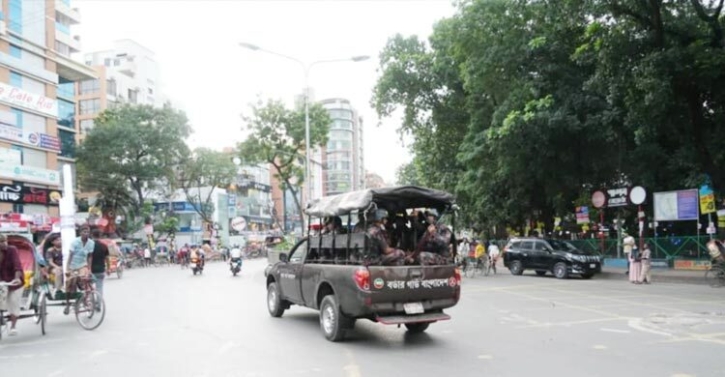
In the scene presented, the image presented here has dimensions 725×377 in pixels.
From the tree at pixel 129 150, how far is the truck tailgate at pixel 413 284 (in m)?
40.8

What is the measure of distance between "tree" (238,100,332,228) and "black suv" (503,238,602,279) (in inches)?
663

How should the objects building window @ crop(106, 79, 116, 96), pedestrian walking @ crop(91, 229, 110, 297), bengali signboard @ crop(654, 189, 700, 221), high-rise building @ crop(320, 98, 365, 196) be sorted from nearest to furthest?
1. pedestrian walking @ crop(91, 229, 110, 297)
2. bengali signboard @ crop(654, 189, 700, 221)
3. building window @ crop(106, 79, 116, 96)
4. high-rise building @ crop(320, 98, 365, 196)

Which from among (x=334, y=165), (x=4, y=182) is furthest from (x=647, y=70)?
(x=334, y=165)

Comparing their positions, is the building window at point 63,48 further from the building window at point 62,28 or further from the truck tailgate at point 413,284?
the truck tailgate at point 413,284

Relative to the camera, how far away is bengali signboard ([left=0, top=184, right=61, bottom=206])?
36375mm

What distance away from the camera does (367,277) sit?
A: 8234 mm

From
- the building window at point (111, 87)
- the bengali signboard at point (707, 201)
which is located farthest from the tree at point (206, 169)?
the bengali signboard at point (707, 201)

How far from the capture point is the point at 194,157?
5147 cm

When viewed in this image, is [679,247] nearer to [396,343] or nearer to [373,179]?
[396,343]

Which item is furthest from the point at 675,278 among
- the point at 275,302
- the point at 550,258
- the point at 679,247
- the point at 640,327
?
the point at 275,302

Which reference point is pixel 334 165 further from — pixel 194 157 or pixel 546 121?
pixel 546 121

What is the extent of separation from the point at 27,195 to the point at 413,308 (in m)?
37.4

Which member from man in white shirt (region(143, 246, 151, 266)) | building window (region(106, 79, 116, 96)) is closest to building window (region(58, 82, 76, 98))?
building window (region(106, 79, 116, 96))

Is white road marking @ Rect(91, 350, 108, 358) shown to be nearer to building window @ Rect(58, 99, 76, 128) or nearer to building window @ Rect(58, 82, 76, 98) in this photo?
building window @ Rect(58, 99, 76, 128)
